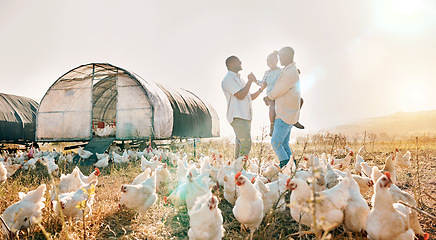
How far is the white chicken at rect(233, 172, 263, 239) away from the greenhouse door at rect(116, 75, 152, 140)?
8.92 metres

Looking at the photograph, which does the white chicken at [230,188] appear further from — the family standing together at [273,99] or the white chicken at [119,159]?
the white chicken at [119,159]

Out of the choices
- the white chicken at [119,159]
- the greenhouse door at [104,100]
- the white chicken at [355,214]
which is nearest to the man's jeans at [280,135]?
the white chicken at [355,214]

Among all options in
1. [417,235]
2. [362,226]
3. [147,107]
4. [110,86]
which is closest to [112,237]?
[362,226]

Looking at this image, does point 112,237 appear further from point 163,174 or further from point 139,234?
point 163,174

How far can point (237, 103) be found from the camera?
4.65 meters

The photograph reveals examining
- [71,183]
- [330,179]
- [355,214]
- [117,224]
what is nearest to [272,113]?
[330,179]

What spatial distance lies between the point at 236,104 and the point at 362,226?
2.86 m

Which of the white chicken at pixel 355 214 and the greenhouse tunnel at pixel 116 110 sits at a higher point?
the greenhouse tunnel at pixel 116 110

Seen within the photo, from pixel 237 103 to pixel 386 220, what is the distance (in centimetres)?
305

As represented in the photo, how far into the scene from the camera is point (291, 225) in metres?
2.66

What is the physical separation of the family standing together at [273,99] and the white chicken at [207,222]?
1678 mm

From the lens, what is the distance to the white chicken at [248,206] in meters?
2.26

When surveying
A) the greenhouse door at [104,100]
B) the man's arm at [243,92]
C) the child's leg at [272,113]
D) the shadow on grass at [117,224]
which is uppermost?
the greenhouse door at [104,100]

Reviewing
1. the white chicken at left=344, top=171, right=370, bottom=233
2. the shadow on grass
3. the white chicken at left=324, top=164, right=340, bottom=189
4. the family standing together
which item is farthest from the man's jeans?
the shadow on grass
